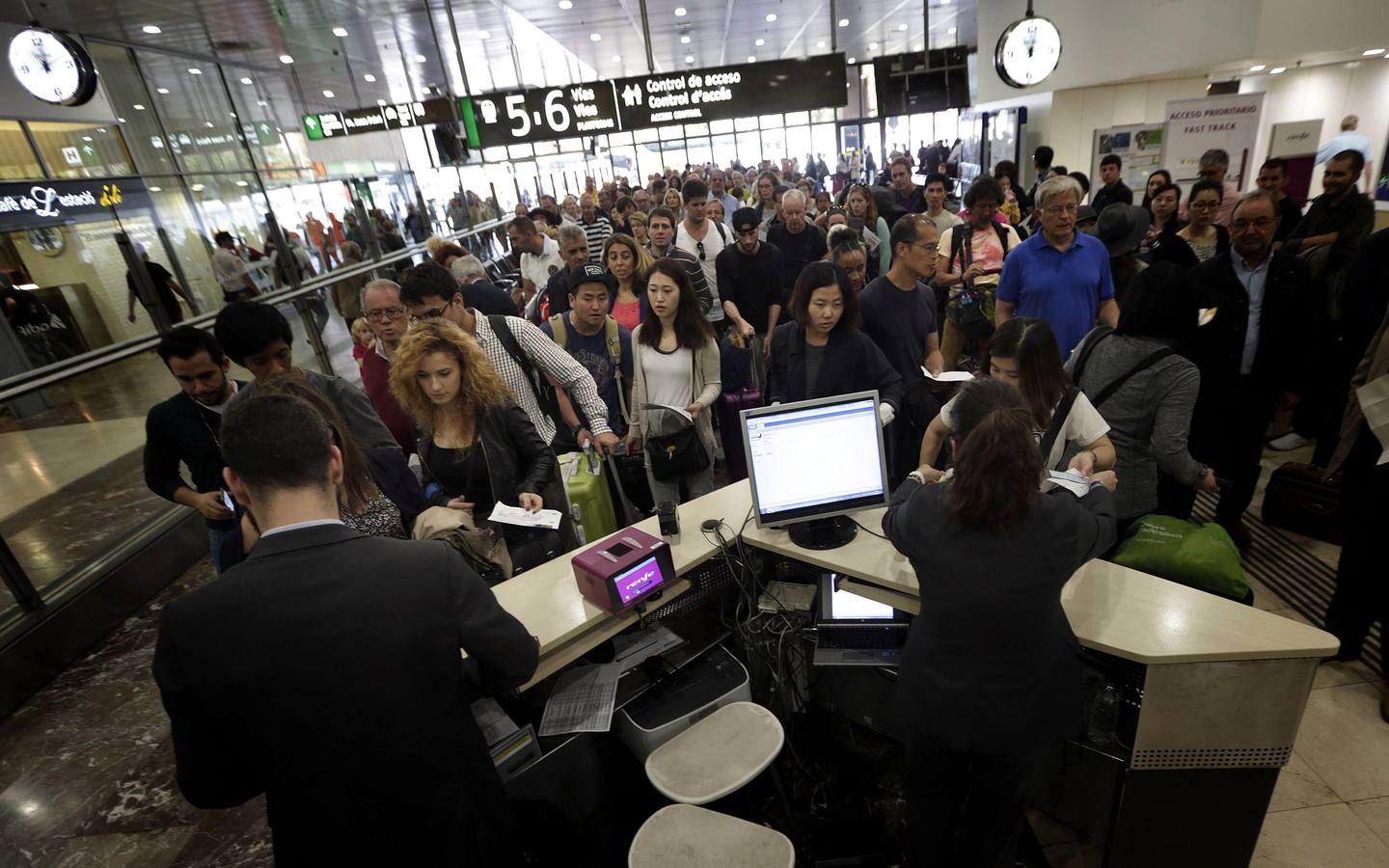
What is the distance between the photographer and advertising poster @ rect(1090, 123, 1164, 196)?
7.41 meters

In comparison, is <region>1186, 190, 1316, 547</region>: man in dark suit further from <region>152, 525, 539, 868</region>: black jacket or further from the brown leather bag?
<region>152, 525, 539, 868</region>: black jacket

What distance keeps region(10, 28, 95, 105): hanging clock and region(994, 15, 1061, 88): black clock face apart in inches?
243

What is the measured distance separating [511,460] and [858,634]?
1504mm

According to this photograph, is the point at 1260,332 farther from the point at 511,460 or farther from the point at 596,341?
the point at 511,460

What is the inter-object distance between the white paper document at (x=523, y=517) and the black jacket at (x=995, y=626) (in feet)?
4.00

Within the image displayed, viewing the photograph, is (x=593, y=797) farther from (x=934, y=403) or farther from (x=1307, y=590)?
(x=1307, y=590)

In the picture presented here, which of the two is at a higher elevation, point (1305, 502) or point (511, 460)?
point (511, 460)

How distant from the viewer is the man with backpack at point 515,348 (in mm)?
3102

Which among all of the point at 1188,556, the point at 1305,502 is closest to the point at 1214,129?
the point at 1305,502

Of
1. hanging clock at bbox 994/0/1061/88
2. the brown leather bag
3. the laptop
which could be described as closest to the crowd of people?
the brown leather bag

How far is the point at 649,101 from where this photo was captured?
596 cm

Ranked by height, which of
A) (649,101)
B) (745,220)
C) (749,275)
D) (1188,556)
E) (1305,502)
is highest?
(649,101)

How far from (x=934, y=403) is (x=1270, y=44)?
660 cm

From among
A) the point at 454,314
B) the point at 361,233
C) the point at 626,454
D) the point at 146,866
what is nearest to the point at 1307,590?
the point at 626,454
